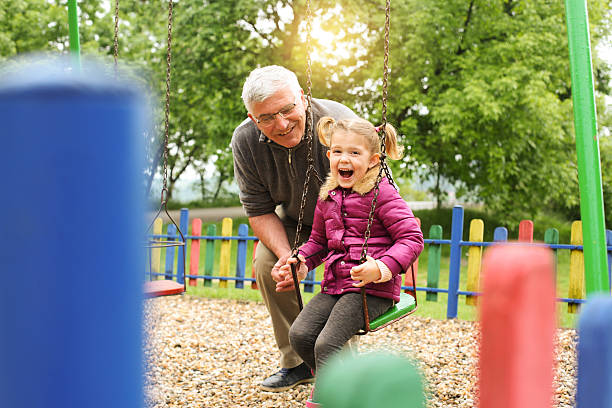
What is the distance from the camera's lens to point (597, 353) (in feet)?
1.82

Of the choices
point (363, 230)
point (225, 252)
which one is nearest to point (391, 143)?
point (363, 230)

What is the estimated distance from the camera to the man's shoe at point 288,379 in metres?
4.21

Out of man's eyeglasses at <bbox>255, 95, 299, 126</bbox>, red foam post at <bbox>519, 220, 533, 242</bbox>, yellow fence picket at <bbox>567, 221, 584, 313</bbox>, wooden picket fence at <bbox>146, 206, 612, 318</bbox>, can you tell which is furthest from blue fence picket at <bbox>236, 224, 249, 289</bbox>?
man's eyeglasses at <bbox>255, 95, 299, 126</bbox>

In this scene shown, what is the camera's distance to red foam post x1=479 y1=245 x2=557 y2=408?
0.48 m

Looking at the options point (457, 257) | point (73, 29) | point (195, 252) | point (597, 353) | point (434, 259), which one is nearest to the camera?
point (597, 353)

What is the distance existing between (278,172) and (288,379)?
1477 millimetres

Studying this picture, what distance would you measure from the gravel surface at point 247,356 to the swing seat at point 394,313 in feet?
3.39

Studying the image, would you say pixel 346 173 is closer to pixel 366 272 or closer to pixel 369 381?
pixel 366 272

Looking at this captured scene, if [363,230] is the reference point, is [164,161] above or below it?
above

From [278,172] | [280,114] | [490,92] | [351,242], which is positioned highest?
[490,92]

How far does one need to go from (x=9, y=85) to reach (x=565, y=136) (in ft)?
52.7

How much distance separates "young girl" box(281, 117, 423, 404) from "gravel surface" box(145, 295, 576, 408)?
3.01 ft

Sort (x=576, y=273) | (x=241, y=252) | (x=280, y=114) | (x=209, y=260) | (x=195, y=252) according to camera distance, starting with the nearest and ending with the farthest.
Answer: (x=280, y=114), (x=576, y=273), (x=241, y=252), (x=209, y=260), (x=195, y=252)

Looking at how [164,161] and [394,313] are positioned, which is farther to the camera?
[164,161]
